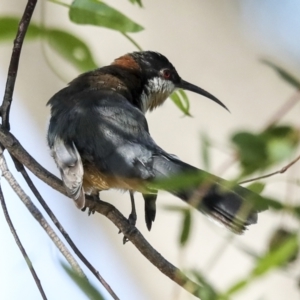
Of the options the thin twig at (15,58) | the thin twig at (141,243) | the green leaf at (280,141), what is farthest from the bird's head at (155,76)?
the green leaf at (280,141)

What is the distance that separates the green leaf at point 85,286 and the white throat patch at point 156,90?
134 cm

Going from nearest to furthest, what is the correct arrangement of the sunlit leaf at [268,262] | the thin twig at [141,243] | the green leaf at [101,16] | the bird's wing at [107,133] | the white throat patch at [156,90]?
1. the sunlit leaf at [268,262]
2. the thin twig at [141,243]
3. the green leaf at [101,16]
4. the bird's wing at [107,133]
5. the white throat patch at [156,90]

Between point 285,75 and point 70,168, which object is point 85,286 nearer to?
point 285,75

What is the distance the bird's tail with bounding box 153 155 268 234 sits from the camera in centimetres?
44

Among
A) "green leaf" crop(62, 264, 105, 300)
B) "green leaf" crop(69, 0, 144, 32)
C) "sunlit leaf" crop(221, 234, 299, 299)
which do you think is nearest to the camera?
"sunlit leaf" crop(221, 234, 299, 299)

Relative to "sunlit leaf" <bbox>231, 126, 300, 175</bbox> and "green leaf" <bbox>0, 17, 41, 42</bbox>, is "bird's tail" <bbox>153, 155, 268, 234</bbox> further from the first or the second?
"green leaf" <bbox>0, 17, 41, 42</bbox>

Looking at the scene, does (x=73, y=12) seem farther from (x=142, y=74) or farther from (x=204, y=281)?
(x=142, y=74)

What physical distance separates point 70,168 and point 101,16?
14.2 inches

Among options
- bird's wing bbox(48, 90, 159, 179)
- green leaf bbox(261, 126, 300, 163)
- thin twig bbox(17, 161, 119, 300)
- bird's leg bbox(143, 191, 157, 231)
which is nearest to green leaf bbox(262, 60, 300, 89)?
green leaf bbox(261, 126, 300, 163)

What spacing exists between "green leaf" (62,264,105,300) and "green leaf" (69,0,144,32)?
1.61ft

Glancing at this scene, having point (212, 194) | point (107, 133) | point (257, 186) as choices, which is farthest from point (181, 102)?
point (257, 186)

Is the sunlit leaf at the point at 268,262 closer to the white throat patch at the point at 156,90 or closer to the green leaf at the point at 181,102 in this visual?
the green leaf at the point at 181,102

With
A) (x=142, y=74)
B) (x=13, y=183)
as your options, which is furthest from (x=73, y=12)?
(x=142, y=74)

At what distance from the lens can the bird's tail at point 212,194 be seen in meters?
0.44
